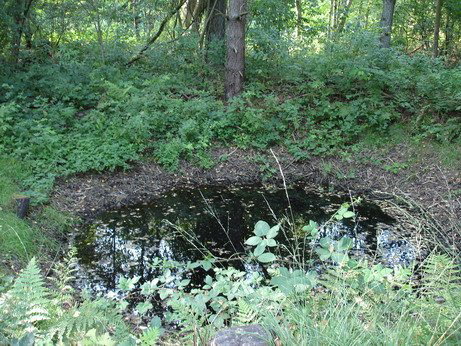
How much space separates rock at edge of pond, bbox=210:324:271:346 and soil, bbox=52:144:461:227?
5.07 meters

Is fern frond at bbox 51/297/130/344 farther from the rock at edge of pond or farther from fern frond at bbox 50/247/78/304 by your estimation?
the rock at edge of pond

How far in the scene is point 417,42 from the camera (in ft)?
43.9

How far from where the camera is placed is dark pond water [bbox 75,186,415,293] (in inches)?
211

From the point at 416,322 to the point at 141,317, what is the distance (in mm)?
3034

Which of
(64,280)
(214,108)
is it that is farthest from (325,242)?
(214,108)

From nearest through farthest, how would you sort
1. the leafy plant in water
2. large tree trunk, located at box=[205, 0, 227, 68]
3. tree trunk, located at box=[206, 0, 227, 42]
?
the leafy plant in water → large tree trunk, located at box=[205, 0, 227, 68] → tree trunk, located at box=[206, 0, 227, 42]

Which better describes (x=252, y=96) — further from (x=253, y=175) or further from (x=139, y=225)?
(x=139, y=225)

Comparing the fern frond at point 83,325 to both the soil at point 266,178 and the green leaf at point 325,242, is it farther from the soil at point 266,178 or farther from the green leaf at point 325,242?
the soil at point 266,178

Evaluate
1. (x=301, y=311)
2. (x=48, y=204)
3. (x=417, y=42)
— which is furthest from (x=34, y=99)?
(x=417, y=42)

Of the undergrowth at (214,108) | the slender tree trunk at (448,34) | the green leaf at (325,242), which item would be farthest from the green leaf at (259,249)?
the slender tree trunk at (448,34)

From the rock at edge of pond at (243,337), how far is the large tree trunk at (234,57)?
7.89 meters

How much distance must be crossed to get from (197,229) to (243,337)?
440cm

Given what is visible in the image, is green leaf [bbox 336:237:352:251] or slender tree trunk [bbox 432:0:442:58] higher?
slender tree trunk [bbox 432:0:442:58]

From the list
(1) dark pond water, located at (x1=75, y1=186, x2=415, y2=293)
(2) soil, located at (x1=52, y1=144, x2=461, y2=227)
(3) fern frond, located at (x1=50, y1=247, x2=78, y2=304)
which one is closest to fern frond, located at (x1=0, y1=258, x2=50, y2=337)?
(3) fern frond, located at (x1=50, y1=247, x2=78, y2=304)
